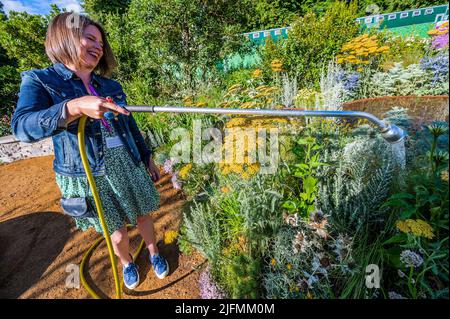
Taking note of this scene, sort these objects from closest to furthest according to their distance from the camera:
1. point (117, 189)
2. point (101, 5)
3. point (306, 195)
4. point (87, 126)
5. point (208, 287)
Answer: point (87, 126) < point (117, 189) < point (208, 287) < point (306, 195) < point (101, 5)

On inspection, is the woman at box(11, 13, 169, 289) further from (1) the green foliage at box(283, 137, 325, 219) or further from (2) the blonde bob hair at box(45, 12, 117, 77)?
(1) the green foliage at box(283, 137, 325, 219)

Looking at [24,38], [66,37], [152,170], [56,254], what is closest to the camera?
[66,37]

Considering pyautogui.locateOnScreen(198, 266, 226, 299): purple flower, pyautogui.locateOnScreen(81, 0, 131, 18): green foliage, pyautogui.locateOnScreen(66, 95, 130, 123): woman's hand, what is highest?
pyautogui.locateOnScreen(81, 0, 131, 18): green foliage

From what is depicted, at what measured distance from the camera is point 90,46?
3.98 feet

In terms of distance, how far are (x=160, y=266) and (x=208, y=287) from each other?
1.63ft

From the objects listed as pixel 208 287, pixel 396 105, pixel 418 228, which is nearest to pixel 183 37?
pixel 396 105

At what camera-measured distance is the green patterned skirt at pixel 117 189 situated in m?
1.34

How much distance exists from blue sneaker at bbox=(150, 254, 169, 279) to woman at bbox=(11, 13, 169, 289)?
0.23 metres

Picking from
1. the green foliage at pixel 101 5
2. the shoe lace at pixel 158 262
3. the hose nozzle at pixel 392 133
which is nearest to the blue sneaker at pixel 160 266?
the shoe lace at pixel 158 262

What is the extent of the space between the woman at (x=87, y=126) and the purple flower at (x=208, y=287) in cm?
61

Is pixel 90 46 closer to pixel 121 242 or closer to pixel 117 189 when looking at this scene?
pixel 117 189

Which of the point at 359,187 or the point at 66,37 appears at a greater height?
the point at 66,37

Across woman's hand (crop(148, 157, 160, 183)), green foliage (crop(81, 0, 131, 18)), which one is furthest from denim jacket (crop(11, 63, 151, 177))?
green foliage (crop(81, 0, 131, 18))

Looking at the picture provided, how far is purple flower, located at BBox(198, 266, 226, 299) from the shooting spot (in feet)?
5.02
